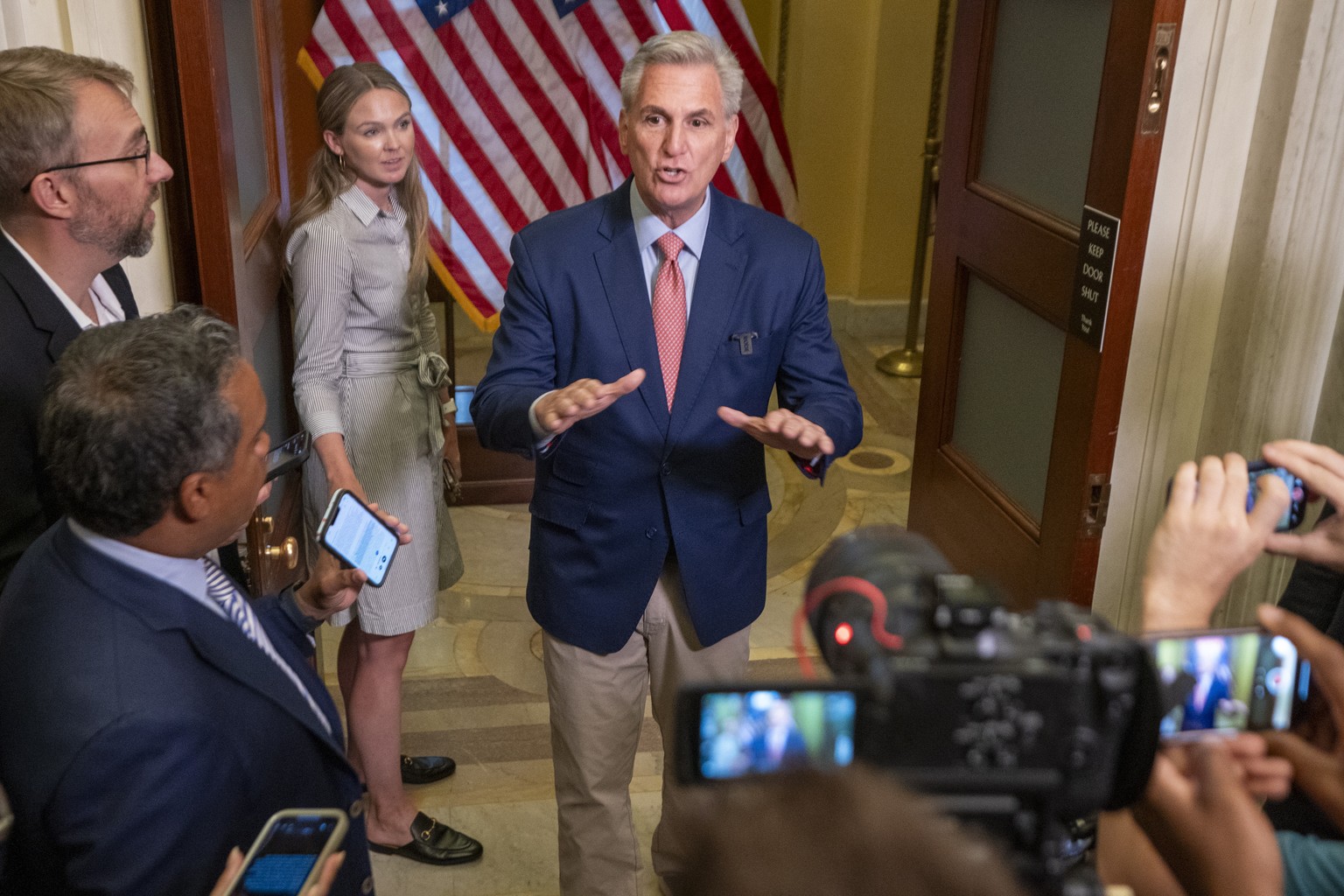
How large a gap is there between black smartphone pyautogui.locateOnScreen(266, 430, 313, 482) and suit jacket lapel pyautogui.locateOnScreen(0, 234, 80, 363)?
36 cm

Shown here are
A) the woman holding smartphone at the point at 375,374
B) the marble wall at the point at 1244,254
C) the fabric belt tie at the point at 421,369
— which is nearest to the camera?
the marble wall at the point at 1244,254

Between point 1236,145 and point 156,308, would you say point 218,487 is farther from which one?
point 1236,145

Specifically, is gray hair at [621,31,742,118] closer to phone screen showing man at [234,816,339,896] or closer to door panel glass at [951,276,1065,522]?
door panel glass at [951,276,1065,522]

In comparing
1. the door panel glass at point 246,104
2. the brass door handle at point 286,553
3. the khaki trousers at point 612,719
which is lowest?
the khaki trousers at point 612,719

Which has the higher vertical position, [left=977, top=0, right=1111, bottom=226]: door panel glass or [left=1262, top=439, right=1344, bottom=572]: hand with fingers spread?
[left=977, top=0, right=1111, bottom=226]: door panel glass

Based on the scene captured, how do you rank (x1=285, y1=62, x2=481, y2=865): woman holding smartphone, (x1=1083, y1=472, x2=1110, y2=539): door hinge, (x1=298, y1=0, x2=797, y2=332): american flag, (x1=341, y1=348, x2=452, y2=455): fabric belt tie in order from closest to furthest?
(x1=1083, y1=472, x2=1110, y2=539): door hinge < (x1=285, y1=62, x2=481, y2=865): woman holding smartphone < (x1=341, y1=348, x2=452, y2=455): fabric belt tie < (x1=298, y1=0, x2=797, y2=332): american flag

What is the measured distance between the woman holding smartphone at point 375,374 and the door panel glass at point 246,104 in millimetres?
272

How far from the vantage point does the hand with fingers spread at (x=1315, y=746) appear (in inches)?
48.9

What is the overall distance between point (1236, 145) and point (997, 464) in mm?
1017

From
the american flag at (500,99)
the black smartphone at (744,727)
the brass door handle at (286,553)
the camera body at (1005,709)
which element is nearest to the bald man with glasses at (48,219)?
the brass door handle at (286,553)

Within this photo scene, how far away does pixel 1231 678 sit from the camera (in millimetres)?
1295

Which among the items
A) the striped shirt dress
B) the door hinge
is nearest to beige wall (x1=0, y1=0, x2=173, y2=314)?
the striped shirt dress

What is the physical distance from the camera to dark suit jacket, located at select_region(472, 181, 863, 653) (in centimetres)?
236

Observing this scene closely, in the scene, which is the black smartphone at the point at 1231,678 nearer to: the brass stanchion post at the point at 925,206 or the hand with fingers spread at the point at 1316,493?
the hand with fingers spread at the point at 1316,493
